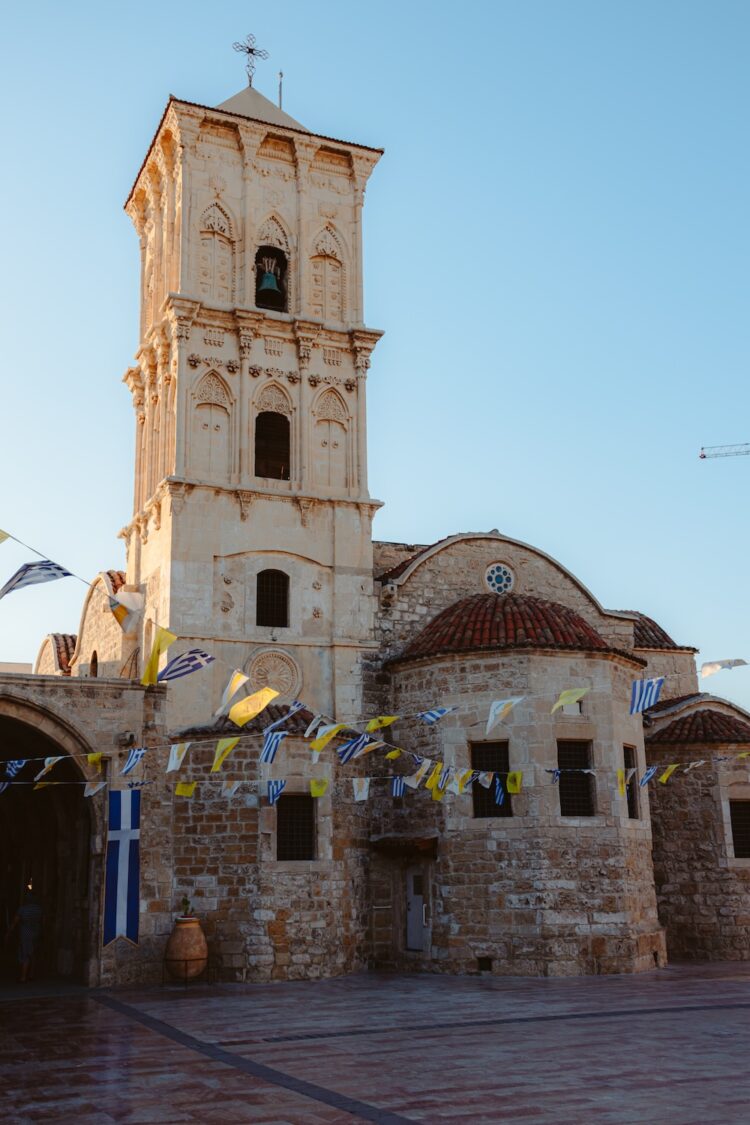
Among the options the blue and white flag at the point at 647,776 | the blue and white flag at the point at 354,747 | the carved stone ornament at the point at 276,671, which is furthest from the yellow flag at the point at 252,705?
the blue and white flag at the point at 647,776

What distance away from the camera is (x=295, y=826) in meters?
20.0

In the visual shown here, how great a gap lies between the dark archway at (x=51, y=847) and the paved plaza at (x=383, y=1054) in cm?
242

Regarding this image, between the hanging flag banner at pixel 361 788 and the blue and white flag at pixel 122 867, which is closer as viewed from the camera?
the blue and white flag at pixel 122 867

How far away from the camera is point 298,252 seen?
24219mm

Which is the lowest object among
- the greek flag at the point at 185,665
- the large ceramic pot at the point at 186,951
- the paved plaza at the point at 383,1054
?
the paved plaza at the point at 383,1054

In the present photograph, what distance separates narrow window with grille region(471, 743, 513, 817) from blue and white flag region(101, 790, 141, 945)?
6036mm

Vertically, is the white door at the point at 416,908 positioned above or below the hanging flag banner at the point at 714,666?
below

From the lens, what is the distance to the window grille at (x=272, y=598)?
21906 millimetres

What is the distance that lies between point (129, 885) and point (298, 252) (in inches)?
537

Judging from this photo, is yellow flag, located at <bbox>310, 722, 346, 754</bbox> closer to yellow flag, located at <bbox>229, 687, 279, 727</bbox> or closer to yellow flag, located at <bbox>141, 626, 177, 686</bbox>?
yellow flag, located at <bbox>229, 687, 279, 727</bbox>

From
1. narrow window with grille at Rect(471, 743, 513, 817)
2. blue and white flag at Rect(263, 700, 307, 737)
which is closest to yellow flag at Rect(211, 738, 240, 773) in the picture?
blue and white flag at Rect(263, 700, 307, 737)

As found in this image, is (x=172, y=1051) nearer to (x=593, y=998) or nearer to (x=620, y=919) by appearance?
(x=593, y=998)

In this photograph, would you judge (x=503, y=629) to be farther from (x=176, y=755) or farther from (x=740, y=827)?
(x=740, y=827)

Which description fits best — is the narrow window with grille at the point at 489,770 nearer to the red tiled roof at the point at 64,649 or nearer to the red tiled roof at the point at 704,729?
the red tiled roof at the point at 704,729
